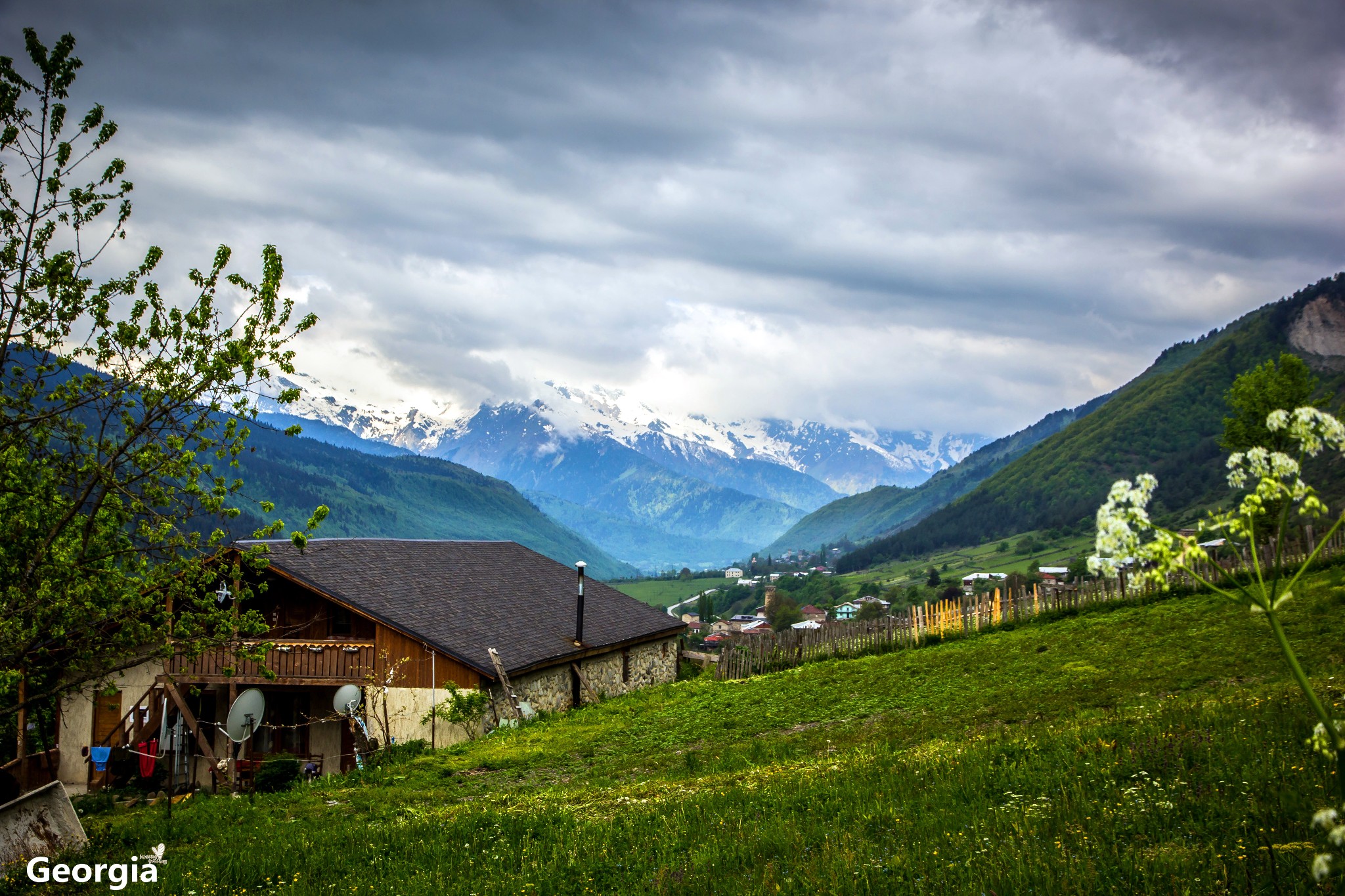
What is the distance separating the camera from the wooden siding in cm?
2838

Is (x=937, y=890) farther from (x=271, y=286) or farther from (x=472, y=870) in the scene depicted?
(x=271, y=286)

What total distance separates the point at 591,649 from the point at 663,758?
620 inches

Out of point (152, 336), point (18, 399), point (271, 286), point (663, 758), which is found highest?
point (271, 286)

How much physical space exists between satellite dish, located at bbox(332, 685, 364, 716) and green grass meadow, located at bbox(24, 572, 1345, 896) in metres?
4.73

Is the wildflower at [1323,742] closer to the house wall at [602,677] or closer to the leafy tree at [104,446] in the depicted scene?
the leafy tree at [104,446]

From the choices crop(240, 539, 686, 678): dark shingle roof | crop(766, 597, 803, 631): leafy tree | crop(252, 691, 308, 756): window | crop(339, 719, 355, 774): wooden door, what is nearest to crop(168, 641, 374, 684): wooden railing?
crop(240, 539, 686, 678): dark shingle roof

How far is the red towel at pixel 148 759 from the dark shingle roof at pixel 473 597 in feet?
25.8

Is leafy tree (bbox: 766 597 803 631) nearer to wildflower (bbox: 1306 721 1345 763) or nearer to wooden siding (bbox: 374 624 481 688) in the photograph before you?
wooden siding (bbox: 374 624 481 688)

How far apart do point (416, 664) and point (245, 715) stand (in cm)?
547

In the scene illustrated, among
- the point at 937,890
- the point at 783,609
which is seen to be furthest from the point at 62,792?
the point at 783,609

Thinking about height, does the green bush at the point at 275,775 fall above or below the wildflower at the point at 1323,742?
below

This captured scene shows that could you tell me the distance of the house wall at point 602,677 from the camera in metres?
30.9

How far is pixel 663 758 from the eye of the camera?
1959cm

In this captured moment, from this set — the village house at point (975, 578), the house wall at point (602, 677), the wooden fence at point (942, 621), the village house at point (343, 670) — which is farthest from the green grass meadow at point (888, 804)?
the village house at point (975, 578)
